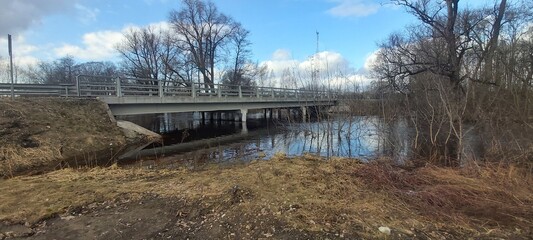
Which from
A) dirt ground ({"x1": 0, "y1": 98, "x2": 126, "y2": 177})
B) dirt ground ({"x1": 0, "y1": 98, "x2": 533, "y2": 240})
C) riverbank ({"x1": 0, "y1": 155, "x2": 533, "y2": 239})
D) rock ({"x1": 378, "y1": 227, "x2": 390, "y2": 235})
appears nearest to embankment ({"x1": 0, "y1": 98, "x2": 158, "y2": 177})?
dirt ground ({"x1": 0, "y1": 98, "x2": 126, "y2": 177})

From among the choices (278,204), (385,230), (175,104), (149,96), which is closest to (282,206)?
(278,204)

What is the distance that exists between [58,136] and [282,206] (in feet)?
43.0

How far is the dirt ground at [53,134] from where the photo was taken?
11.6 m

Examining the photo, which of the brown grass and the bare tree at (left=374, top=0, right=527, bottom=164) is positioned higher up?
the bare tree at (left=374, top=0, right=527, bottom=164)

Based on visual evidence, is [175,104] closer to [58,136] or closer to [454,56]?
[58,136]

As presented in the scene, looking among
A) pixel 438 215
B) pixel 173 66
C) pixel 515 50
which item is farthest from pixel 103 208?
pixel 173 66

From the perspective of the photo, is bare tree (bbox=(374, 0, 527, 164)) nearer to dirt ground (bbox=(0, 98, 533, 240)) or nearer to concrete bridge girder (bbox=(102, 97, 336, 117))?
concrete bridge girder (bbox=(102, 97, 336, 117))

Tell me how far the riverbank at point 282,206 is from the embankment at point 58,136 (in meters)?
5.26

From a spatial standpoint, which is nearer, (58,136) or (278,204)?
(278,204)

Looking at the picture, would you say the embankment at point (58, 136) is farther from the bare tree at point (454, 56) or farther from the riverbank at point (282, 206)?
the bare tree at point (454, 56)

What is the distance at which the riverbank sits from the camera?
13.7 ft

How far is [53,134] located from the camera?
14.2m

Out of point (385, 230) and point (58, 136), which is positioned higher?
point (58, 136)

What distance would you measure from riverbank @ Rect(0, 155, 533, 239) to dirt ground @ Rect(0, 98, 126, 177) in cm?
534
